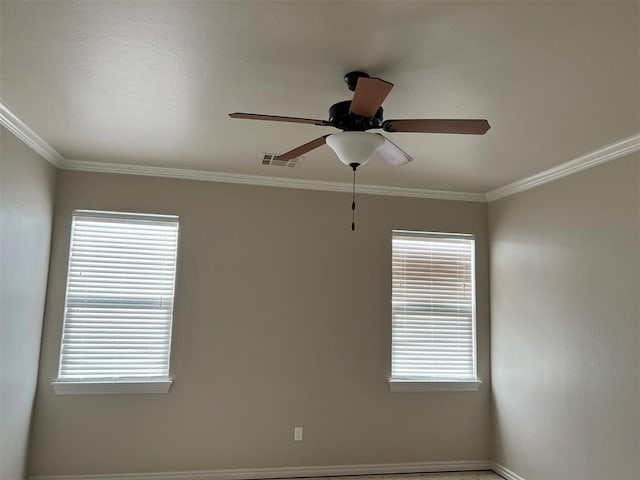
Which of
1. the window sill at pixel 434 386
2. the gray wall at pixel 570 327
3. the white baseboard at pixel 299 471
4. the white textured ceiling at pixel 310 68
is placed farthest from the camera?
the window sill at pixel 434 386

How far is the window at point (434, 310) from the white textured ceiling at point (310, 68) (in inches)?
53.3

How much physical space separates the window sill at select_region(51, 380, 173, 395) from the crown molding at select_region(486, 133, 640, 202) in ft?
11.0

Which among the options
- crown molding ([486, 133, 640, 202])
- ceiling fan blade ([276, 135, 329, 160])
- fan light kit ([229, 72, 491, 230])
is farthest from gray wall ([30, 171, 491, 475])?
fan light kit ([229, 72, 491, 230])

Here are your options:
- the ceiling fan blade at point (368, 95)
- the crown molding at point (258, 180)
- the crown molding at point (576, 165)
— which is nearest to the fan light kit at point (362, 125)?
the ceiling fan blade at point (368, 95)

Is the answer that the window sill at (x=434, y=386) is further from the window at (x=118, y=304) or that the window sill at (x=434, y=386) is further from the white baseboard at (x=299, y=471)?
the window at (x=118, y=304)

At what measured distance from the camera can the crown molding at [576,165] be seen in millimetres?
3051

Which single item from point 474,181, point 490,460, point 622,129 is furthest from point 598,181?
point 490,460

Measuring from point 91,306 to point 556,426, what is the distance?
3.72m

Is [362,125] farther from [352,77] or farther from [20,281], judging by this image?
[20,281]

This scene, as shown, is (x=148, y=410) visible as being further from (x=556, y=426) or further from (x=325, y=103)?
(x=556, y=426)

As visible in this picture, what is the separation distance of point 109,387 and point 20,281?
1.08m

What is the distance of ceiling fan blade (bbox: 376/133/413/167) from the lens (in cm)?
249

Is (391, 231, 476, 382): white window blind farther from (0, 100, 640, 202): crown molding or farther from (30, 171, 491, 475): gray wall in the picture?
(0, 100, 640, 202): crown molding

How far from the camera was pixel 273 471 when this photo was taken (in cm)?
400
